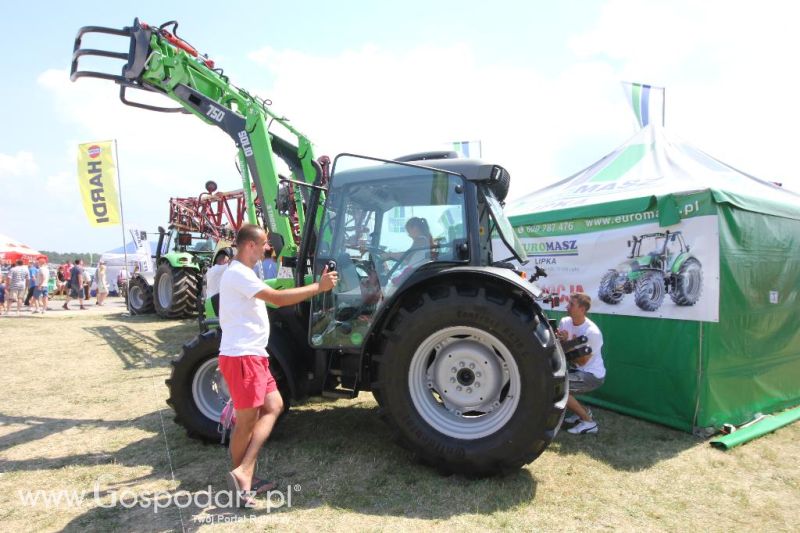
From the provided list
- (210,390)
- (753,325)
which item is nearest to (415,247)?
(210,390)

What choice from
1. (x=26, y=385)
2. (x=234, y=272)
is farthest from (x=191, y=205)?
(x=234, y=272)

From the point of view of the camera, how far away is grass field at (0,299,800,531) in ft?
8.29

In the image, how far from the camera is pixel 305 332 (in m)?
3.53

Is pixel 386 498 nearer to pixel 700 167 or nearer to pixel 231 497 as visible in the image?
pixel 231 497

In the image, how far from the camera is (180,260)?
10.5 metres

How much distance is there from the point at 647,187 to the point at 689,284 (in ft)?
3.57

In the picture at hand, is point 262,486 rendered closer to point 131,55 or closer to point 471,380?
point 471,380

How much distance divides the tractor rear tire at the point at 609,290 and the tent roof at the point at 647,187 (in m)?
0.60

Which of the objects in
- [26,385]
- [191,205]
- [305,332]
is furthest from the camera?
[191,205]

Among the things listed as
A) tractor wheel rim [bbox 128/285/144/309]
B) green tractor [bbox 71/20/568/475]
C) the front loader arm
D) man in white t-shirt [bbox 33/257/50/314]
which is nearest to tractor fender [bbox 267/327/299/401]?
green tractor [bbox 71/20/568/475]

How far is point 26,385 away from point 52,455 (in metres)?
2.61

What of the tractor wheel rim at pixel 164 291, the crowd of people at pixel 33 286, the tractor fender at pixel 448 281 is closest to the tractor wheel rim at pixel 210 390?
the tractor fender at pixel 448 281

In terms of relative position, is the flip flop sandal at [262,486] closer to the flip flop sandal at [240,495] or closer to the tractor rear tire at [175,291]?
the flip flop sandal at [240,495]

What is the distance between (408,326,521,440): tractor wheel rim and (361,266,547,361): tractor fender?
1.03ft
